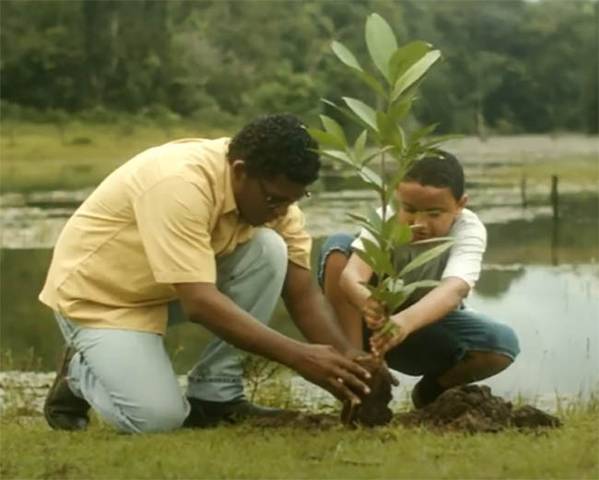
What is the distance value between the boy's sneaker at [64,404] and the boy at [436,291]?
3.15 feet

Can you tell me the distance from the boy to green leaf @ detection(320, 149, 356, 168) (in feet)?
1.57

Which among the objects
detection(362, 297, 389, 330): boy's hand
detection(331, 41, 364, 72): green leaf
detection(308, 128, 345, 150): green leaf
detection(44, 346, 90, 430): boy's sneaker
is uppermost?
detection(331, 41, 364, 72): green leaf

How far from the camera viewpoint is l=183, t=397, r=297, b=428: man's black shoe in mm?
5168

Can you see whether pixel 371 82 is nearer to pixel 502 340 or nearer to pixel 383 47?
pixel 383 47

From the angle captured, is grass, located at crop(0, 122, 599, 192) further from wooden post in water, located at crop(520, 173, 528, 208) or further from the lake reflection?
the lake reflection

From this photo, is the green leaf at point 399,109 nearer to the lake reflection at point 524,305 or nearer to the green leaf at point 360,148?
the green leaf at point 360,148

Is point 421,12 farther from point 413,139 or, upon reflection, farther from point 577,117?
point 413,139

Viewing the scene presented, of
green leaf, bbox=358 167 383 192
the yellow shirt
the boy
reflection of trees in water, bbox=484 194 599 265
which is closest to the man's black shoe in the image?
the yellow shirt

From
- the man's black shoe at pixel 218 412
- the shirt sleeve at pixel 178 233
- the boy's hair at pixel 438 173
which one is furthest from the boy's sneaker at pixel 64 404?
the boy's hair at pixel 438 173

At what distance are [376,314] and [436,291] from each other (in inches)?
13.3

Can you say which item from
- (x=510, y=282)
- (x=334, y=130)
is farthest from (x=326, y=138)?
(x=510, y=282)

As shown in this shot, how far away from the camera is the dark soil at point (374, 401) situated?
464 cm

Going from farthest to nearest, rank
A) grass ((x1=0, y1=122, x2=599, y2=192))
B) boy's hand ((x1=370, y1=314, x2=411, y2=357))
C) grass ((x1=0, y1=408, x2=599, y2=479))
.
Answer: grass ((x1=0, y1=122, x2=599, y2=192)) → boy's hand ((x1=370, y1=314, x2=411, y2=357)) → grass ((x1=0, y1=408, x2=599, y2=479))

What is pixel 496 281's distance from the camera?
11.7m
